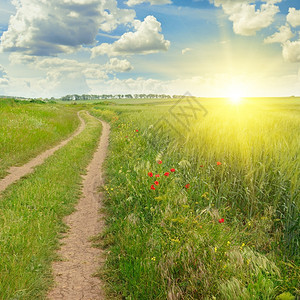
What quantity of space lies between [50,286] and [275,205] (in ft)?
13.3

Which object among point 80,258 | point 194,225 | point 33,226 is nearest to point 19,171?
point 33,226

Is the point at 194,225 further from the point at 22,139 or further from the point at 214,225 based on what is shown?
the point at 22,139

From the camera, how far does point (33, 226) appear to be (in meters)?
5.43

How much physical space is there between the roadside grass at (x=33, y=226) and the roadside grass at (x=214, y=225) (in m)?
1.06

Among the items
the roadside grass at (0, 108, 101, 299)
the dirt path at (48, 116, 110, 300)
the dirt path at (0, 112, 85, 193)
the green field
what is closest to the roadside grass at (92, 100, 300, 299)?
the green field

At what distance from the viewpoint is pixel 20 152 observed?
12750 millimetres

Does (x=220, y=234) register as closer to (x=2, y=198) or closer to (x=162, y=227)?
(x=162, y=227)

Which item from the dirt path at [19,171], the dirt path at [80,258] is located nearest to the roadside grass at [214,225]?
the dirt path at [80,258]

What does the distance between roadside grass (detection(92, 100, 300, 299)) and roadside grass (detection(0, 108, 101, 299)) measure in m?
1.06

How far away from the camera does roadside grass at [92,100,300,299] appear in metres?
3.32

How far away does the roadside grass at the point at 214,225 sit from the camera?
131 inches

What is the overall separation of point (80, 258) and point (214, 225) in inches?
100

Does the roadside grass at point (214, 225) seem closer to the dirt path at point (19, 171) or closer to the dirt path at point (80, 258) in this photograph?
the dirt path at point (80, 258)

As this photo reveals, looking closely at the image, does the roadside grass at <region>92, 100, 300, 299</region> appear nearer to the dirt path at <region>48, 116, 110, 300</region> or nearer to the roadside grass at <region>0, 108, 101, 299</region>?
the dirt path at <region>48, 116, 110, 300</region>
